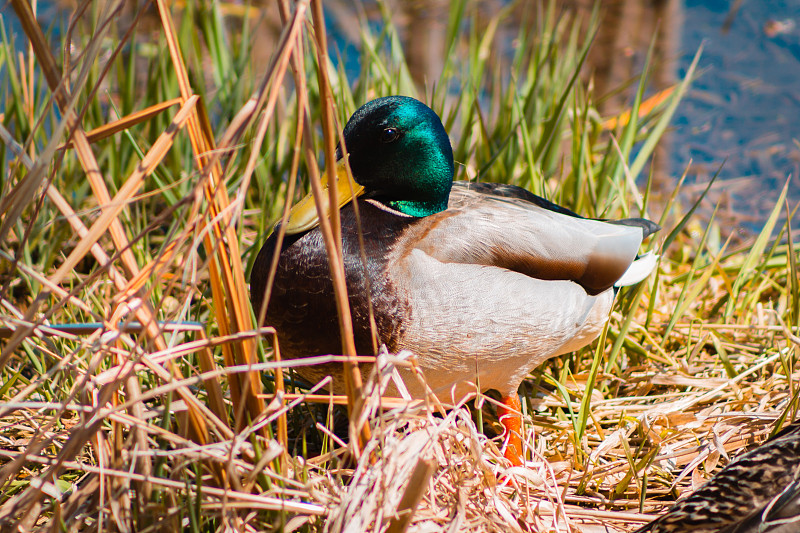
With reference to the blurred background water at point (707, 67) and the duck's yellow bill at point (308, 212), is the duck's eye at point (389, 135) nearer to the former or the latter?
the duck's yellow bill at point (308, 212)

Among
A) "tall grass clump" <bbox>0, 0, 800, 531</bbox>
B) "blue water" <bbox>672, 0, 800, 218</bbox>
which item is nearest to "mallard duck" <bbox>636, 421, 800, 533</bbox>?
"tall grass clump" <bbox>0, 0, 800, 531</bbox>

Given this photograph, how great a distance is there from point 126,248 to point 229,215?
8.6 inches

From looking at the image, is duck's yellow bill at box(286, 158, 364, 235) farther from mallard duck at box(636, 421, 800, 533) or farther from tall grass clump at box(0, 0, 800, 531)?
mallard duck at box(636, 421, 800, 533)

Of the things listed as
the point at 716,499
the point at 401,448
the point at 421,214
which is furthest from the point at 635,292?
the point at 401,448

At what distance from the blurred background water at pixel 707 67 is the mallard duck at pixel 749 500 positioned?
9.22 feet

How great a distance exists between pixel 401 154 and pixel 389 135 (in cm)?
8

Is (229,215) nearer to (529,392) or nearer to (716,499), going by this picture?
(716,499)

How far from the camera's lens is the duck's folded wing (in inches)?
94.7

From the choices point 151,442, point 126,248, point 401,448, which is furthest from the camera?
point 151,442

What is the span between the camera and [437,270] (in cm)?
230

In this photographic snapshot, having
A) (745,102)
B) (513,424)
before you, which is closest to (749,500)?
(513,424)

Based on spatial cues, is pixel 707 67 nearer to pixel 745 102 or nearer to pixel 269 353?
pixel 745 102

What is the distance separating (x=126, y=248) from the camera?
1525 millimetres

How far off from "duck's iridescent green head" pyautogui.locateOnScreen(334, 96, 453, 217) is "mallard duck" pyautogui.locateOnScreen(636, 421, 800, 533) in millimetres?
1213
